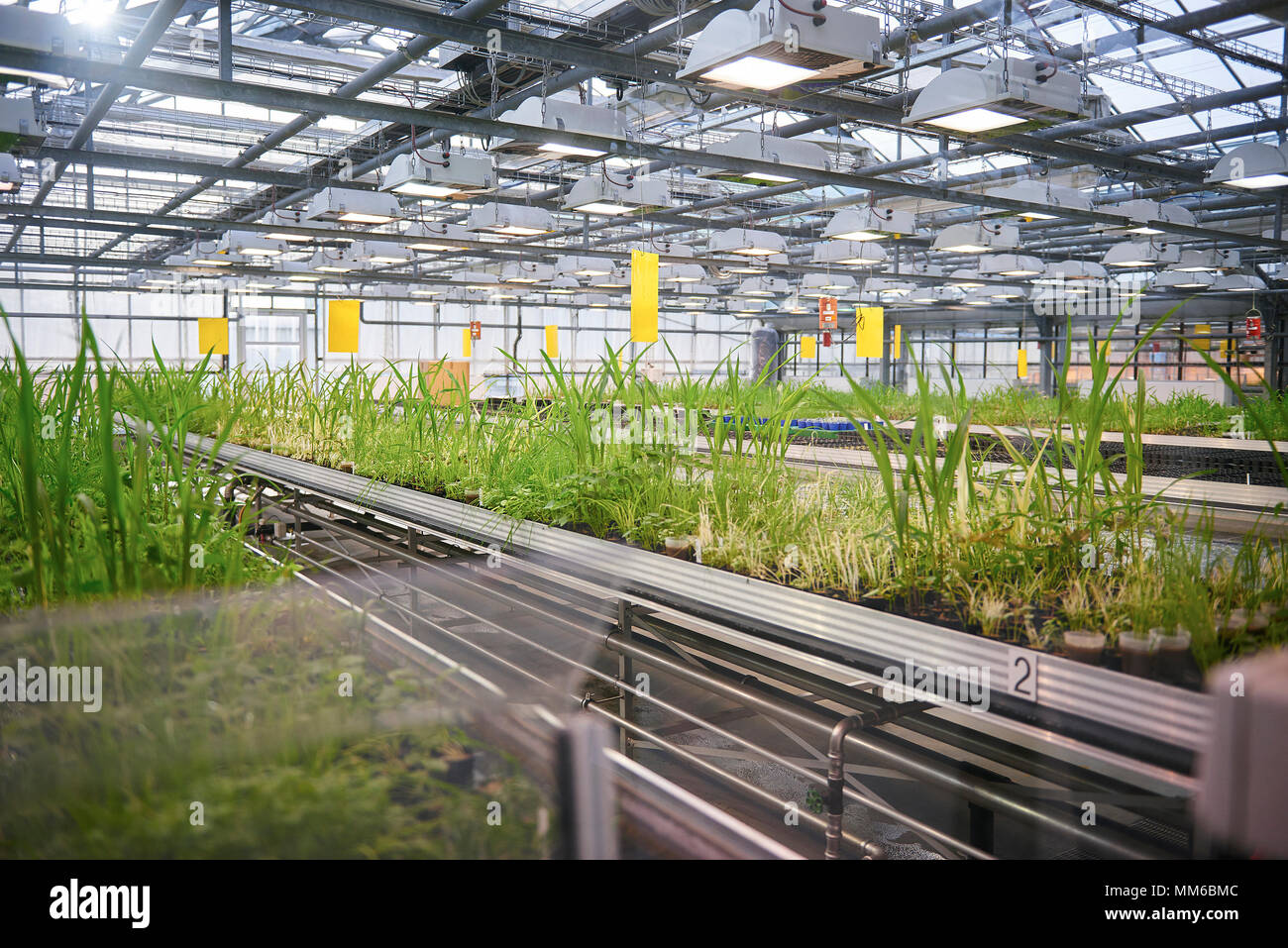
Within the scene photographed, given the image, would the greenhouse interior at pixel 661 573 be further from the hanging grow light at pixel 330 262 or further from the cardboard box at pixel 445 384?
the hanging grow light at pixel 330 262

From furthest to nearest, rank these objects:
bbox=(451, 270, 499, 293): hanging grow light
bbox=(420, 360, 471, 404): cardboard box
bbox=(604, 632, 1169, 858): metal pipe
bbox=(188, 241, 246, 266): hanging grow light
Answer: bbox=(451, 270, 499, 293): hanging grow light < bbox=(188, 241, 246, 266): hanging grow light < bbox=(420, 360, 471, 404): cardboard box < bbox=(604, 632, 1169, 858): metal pipe

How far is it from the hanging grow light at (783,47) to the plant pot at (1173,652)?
98.1 inches

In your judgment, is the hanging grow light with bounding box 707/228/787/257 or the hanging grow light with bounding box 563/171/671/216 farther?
the hanging grow light with bounding box 707/228/787/257

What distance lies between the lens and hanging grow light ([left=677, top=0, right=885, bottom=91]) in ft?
10.2

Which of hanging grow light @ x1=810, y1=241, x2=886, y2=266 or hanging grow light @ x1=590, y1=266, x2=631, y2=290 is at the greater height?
→ hanging grow light @ x1=590, y1=266, x2=631, y2=290

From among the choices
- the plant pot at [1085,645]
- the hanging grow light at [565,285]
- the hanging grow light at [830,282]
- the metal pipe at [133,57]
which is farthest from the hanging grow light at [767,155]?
the hanging grow light at [565,285]

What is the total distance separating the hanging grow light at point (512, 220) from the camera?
734cm

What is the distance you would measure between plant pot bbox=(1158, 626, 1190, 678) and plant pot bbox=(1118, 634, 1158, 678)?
11mm

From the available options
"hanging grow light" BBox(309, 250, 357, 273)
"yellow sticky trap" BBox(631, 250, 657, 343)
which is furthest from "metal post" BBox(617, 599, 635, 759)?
"hanging grow light" BBox(309, 250, 357, 273)

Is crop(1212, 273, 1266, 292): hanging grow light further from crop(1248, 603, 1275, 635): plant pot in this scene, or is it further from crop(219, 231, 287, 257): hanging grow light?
crop(1248, 603, 1275, 635): plant pot

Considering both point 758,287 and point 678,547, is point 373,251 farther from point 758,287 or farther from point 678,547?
point 678,547

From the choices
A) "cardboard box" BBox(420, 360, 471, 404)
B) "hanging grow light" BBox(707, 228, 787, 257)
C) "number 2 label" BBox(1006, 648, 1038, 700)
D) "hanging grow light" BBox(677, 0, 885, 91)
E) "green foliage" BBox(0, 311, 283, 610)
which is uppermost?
"hanging grow light" BBox(707, 228, 787, 257)

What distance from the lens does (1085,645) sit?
131 centimetres
